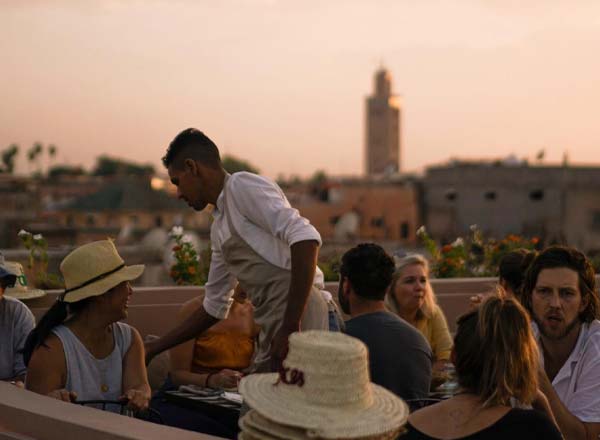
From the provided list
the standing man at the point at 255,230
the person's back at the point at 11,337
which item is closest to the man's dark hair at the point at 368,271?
the standing man at the point at 255,230

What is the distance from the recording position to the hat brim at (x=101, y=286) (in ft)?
12.4

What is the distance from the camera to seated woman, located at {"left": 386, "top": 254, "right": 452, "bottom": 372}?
550 centimetres

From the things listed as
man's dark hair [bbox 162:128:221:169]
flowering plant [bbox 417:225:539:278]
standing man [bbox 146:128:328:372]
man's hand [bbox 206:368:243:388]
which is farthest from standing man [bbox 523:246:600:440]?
flowering plant [bbox 417:225:539:278]

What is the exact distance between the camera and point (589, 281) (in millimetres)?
3938

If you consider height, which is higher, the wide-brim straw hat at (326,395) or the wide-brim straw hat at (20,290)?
the wide-brim straw hat at (326,395)

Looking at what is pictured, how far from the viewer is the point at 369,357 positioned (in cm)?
406

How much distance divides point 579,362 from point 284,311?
1.21 meters

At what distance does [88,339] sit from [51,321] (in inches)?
6.2

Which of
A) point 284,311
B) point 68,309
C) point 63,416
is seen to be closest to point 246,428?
point 63,416

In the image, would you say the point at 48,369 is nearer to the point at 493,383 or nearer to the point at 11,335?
the point at 11,335

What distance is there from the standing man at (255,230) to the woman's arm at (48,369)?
0.73m

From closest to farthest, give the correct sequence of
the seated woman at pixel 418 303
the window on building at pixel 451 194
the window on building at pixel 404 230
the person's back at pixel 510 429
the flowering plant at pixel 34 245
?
the person's back at pixel 510 429 → the seated woman at pixel 418 303 → the flowering plant at pixel 34 245 → the window on building at pixel 451 194 → the window on building at pixel 404 230

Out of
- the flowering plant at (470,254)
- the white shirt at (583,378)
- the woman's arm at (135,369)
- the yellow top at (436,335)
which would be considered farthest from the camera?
the flowering plant at (470,254)

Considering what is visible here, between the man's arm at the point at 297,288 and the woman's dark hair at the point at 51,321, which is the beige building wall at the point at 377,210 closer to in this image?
the woman's dark hair at the point at 51,321
